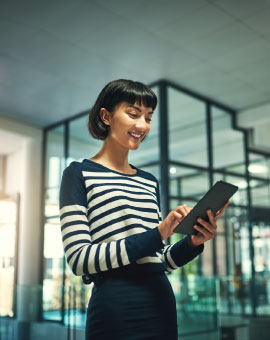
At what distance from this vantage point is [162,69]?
5789 millimetres

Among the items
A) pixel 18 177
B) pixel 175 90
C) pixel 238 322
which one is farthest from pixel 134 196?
pixel 18 177

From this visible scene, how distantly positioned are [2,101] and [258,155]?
403 centimetres

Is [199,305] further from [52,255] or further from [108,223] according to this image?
[108,223]

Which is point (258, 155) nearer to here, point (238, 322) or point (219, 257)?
point (219, 257)

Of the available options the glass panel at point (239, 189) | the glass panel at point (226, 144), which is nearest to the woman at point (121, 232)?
the glass panel at point (226, 144)

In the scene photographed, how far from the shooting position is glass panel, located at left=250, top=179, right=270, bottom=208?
720 cm

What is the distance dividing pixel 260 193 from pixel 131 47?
3.37 m

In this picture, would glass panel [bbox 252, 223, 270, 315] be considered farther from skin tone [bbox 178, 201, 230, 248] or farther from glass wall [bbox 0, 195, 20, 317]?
skin tone [bbox 178, 201, 230, 248]

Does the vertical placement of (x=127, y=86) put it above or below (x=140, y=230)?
above

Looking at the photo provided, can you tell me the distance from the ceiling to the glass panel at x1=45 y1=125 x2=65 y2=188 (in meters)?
1.05

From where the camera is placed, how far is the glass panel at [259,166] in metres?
7.32

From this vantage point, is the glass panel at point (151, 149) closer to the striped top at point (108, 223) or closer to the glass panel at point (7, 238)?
the glass panel at point (7, 238)

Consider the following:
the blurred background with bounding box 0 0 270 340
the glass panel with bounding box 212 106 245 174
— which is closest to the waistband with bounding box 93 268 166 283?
the blurred background with bounding box 0 0 270 340

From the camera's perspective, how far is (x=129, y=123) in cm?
119
